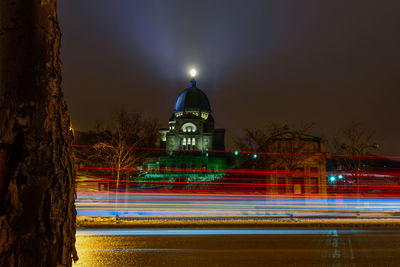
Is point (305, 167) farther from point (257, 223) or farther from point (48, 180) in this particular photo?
point (48, 180)

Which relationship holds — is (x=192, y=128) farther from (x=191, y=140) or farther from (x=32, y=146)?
(x=32, y=146)

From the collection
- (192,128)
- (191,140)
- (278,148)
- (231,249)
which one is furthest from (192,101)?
(231,249)

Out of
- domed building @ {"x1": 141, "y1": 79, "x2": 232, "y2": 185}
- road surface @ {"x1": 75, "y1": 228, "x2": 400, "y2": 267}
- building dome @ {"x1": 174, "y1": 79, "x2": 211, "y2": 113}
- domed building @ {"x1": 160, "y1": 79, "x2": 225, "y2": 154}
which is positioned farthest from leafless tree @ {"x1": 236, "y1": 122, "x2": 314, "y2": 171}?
building dome @ {"x1": 174, "y1": 79, "x2": 211, "y2": 113}

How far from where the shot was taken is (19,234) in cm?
189

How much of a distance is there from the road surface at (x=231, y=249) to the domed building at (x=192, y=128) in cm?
6720

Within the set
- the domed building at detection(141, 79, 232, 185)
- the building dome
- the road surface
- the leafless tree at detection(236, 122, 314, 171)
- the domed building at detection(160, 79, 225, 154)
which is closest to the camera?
the road surface

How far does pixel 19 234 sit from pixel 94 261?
4794mm

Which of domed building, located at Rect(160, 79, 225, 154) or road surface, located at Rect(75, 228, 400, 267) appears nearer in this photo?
road surface, located at Rect(75, 228, 400, 267)

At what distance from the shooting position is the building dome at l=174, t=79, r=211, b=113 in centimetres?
10419

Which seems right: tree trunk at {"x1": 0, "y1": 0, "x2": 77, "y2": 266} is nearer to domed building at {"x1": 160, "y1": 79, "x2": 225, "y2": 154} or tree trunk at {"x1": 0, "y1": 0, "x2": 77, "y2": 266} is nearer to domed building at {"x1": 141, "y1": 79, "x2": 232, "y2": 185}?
domed building at {"x1": 141, "y1": 79, "x2": 232, "y2": 185}

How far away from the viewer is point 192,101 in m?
105

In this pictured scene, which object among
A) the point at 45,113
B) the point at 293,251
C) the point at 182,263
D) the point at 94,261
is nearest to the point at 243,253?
the point at 293,251

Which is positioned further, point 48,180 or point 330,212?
point 330,212

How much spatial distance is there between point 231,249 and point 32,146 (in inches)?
264
